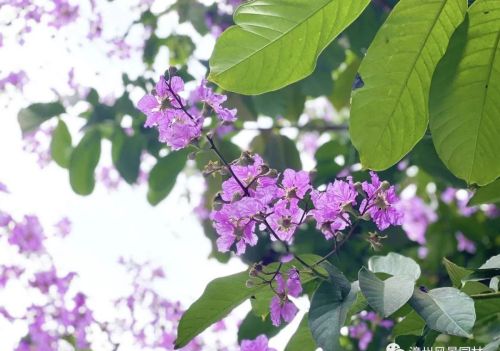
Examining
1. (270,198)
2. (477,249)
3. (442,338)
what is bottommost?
(477,249)

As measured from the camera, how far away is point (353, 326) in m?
1.91

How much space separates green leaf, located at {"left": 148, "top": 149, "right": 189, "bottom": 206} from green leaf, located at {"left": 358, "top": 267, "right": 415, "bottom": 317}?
1.15m

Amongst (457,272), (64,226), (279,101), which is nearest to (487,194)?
(457,272)

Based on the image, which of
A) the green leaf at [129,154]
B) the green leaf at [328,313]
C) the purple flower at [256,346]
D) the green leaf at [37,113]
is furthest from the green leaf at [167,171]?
the green leaf at [328,313]

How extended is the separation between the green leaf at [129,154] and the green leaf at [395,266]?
112cm

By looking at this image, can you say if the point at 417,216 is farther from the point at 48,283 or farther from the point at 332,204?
the point at 332,204

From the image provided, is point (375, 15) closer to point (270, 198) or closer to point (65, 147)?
point (65, 147)

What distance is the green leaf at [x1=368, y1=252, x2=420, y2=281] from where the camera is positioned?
0.86m

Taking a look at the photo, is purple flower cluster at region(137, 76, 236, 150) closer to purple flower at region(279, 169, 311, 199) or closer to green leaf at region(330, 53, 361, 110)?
purple flower at region(279, 169, 311, 199)

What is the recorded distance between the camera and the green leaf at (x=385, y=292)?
0.69m

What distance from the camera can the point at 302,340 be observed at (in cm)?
92

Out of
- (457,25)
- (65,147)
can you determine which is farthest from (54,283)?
(457,25)

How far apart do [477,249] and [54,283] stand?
4.57 ft

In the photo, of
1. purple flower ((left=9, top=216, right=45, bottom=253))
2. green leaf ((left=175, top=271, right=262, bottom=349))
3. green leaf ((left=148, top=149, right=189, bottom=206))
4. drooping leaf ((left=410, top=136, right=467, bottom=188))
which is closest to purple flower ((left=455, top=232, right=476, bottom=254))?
drooping leaf ((left=410, top=136, right=467, bottom=188))
